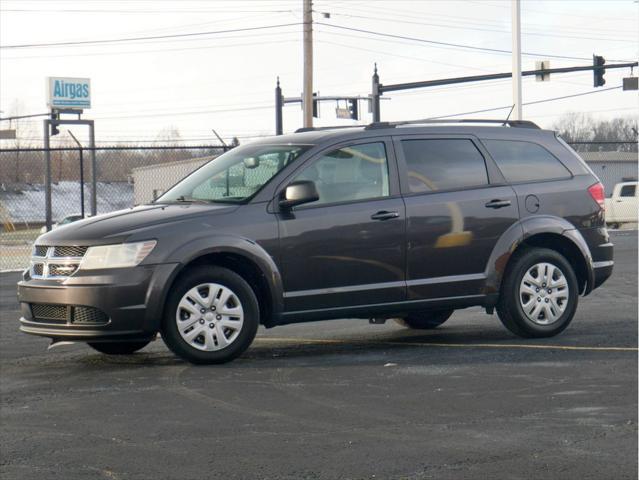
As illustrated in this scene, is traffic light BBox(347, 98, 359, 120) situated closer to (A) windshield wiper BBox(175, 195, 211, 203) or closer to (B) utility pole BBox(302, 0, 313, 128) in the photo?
(B) utility pole BBox(302, 0, 313, 128)

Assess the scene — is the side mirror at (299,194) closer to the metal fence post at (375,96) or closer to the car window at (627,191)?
the metal fence post at (375,96)

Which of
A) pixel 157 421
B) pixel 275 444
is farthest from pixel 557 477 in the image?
pixel 157 421

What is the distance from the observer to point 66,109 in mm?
69438

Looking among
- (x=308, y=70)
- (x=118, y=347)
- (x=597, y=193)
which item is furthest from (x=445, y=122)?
(x=308, y=70)

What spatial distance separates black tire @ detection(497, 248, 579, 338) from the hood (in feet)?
8.21

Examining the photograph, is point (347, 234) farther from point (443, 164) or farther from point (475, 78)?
point (475, 78)

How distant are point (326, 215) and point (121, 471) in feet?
13.2

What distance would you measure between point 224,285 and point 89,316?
1.03 metres

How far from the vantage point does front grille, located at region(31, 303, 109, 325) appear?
8453 millimetres

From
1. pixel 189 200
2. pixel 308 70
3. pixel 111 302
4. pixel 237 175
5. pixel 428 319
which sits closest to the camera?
pixel 111 302

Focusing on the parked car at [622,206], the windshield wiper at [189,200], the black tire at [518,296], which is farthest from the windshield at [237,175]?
the parked car at [622,206]

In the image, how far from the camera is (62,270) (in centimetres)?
860

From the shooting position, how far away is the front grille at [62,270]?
8.55m

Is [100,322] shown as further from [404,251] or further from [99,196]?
[99,196]
